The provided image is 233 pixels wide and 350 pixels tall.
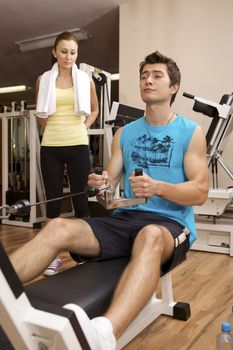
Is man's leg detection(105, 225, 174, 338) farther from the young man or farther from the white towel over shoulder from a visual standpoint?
the white towel over shoulder

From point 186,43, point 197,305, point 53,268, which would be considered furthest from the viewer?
point 186,43

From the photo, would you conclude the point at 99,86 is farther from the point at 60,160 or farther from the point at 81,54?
the point at 81,54

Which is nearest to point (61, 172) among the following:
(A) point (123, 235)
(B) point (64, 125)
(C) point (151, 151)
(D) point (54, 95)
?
(B) point (64, 125)

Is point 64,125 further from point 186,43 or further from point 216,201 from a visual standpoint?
point 186,43

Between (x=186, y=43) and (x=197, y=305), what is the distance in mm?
2666

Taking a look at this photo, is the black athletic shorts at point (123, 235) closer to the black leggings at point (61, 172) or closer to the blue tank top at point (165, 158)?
the blue tank top at point (165, 158)

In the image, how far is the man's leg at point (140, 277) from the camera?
982 mm

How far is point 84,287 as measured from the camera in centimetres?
112

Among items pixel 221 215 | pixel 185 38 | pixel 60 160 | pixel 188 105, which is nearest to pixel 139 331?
pixel 60 160

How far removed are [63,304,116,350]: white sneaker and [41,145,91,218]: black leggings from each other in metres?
1.18

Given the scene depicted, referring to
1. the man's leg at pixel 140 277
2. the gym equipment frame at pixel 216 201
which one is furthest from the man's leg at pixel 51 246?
the gym equipment frame at pixel 216 201

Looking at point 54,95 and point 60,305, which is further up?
point 54,95

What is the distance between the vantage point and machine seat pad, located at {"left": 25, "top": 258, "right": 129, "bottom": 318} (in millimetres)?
1036

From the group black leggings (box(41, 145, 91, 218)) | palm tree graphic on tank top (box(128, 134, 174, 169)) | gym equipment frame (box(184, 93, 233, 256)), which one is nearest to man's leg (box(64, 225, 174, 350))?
palm tree graphic on tank top (box(128, 134, 174, 169))
